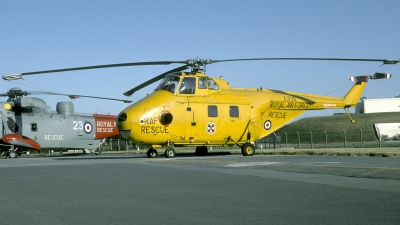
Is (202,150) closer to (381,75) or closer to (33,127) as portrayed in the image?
(381,75)

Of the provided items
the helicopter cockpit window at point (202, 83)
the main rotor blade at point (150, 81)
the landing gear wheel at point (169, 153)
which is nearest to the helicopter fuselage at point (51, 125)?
the main rotor blade at point (150, 81)

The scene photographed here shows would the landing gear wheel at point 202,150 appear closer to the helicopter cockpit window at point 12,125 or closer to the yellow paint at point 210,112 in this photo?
the yellow paint at point 210,112

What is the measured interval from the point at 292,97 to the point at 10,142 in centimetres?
2131

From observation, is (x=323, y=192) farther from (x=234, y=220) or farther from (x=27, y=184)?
(x=27, y=184)

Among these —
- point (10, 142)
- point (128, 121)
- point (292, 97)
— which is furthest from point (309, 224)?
point (10, 142)

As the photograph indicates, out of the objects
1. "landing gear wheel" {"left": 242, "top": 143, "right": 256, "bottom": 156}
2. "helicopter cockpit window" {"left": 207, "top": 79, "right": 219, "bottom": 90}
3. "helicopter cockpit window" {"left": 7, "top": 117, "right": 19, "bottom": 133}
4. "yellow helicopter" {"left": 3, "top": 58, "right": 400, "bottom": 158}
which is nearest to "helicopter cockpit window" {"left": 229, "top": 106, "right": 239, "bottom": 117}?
"yellow helicopter" {"left": 3, "top": 58, "right": 400, "bottom": 158}

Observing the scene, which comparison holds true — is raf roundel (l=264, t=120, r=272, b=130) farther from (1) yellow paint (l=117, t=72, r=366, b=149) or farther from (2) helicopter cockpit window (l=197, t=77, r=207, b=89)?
(2) helicopter cockpit window (l=197, t=77, r=207, b=89)

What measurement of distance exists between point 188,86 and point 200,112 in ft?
4.90

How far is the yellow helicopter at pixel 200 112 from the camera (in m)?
24.8

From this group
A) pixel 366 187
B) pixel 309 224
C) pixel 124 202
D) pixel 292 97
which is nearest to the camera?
pixel 309 224

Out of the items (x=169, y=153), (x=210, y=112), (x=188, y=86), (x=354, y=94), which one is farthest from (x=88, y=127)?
(x=354, y=94)

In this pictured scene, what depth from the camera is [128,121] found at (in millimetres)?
24531

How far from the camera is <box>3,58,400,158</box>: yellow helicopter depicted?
81.4 ft

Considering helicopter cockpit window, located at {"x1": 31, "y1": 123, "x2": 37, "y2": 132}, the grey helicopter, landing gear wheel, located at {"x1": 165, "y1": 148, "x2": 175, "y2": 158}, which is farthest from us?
helicopter cockpit window, located at {"x1": 31, "y1": 123, "x2": 37, "y2": 132}
